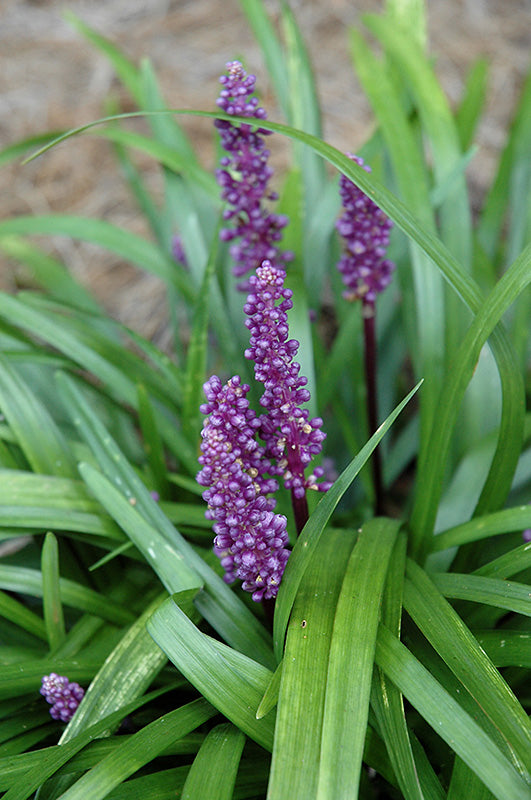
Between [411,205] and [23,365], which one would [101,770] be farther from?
[411,205]

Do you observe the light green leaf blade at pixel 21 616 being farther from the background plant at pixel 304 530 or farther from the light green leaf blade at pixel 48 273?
the light green leaf blade at pixel 48 273

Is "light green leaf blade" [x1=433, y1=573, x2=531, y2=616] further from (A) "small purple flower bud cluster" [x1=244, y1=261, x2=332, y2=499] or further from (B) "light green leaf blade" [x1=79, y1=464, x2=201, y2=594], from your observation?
(B) "light green leaf blade" [x1=79, y1=464, x2=201, y2=594]

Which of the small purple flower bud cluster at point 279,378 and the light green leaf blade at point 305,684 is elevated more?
the small purple flower bud cluster at point 279,378

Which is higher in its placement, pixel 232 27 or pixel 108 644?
pixel 232 27

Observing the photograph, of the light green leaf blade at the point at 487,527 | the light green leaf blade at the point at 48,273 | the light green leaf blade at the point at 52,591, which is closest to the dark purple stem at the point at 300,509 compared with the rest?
the light green leaf blade at the point at 487,527

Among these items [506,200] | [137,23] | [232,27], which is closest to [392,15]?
[506,200]

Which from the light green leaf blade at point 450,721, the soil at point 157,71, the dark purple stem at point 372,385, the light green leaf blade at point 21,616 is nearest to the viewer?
the light green leaf blade at point 450,721
